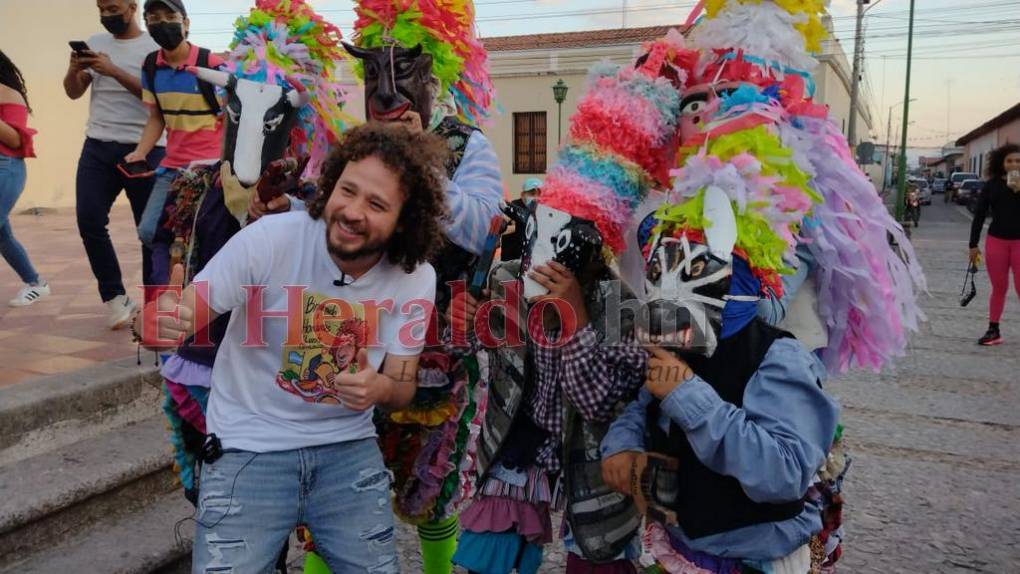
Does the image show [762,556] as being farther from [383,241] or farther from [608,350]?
[383,241]

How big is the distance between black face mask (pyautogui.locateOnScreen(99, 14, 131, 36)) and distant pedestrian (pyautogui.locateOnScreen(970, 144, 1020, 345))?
6653 millimetres

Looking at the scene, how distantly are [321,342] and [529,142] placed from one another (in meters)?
25.3

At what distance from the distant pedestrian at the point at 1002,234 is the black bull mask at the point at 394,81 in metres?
6.07

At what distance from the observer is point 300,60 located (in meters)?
2.64

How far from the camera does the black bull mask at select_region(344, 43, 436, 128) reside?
2.39 meters

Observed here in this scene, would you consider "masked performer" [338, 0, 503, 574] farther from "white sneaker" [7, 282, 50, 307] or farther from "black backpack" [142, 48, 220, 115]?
"white sneaker" [7, 282, 50, 307]

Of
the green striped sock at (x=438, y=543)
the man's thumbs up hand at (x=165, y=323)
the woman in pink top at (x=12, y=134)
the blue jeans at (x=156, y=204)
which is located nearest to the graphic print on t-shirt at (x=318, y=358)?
the man's thumbs up hand at (x=165, y=323)

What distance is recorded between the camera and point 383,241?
6.52ft

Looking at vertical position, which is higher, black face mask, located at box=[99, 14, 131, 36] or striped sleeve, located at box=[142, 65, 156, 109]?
black face mask, located at box=[99, 14, 131, 36]

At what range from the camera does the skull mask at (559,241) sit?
6.40 ft

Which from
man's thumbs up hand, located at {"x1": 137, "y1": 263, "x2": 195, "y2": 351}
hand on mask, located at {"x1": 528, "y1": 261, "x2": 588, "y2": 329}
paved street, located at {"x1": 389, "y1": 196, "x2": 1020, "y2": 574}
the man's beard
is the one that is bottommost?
paved street, located at {"x1": 389, "y1": 196, "x2": 1020, "y2": 574}

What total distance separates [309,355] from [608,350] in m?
0.75

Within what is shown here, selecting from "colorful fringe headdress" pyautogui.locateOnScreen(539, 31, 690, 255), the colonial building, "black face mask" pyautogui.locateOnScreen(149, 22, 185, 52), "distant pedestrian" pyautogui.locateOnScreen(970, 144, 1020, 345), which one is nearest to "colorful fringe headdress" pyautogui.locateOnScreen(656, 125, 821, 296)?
"colorful fringe headdress" pyautogui.locateOnScreen(539, 31, 690, 255)

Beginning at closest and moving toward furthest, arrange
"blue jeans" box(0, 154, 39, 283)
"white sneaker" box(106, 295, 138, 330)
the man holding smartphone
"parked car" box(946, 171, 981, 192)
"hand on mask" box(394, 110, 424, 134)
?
"hand on mask" box(394, 110, 424, 134)
the man holding smartphone
"blue jeans" box(0, 154, 39, 283)
"white sneaker" box(106, 295, 138, 330)
"parked car" box(946, 171, 981, 192)
